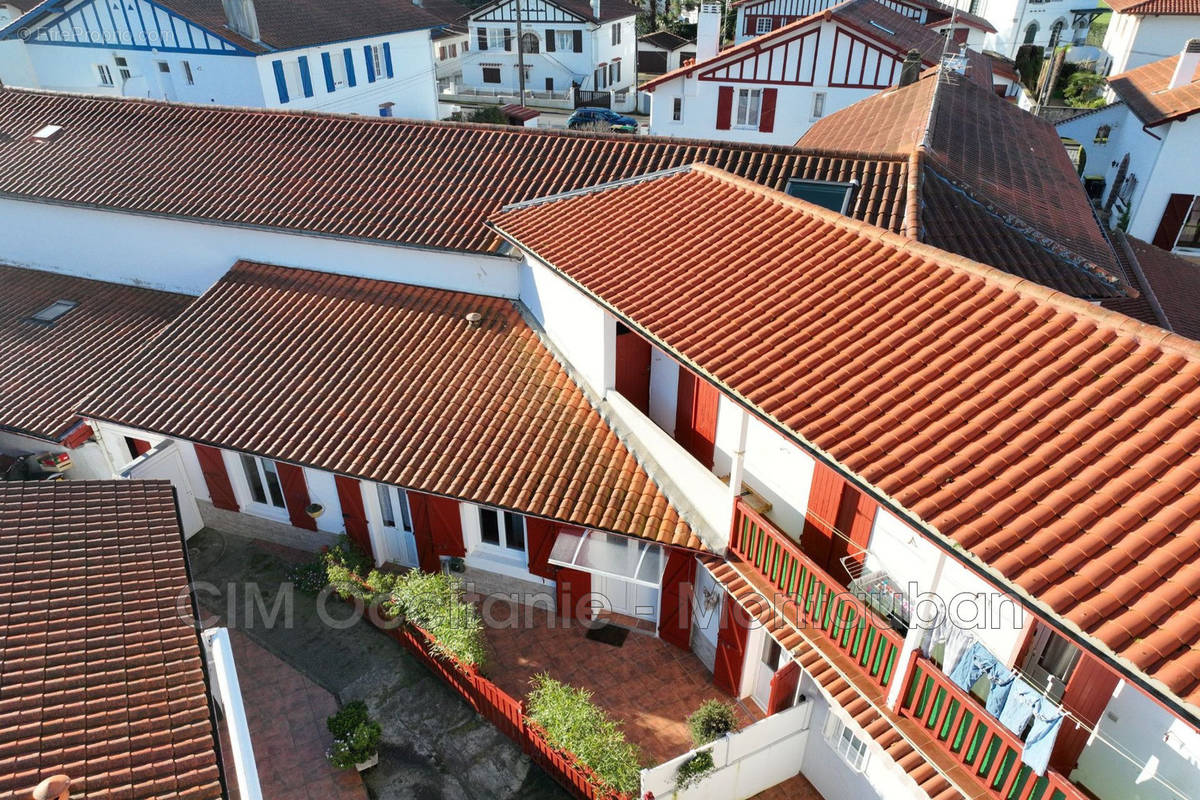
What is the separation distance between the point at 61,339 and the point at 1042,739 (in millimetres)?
21489

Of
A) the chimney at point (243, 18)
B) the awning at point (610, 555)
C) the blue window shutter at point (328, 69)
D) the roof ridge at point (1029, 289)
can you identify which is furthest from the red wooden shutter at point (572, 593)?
the blue window shutter at point (328, 69)

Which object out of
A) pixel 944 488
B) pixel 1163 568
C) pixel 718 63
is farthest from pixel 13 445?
pixel 718 63

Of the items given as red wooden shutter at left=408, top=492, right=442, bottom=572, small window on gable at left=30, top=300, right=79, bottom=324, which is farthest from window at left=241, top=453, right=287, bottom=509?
small window on gable at left=30, top=300, right=79, bottom=324

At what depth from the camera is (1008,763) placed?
7445mm

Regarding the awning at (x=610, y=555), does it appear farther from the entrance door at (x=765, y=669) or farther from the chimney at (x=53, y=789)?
the chimney at (x=53, y=789)

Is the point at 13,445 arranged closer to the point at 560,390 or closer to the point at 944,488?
the point at 560,390

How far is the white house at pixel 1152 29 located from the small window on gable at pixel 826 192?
1538 inches

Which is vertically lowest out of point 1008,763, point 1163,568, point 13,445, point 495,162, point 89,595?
point 13,445

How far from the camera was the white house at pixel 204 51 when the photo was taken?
33531 millimetres

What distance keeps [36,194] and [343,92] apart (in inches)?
871

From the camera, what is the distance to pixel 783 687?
39.1 feet

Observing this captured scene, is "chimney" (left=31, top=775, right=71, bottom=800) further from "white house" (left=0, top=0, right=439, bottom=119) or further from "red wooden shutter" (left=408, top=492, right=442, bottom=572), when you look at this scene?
"white house" (left=0, top=0, right=439, bottom=119)

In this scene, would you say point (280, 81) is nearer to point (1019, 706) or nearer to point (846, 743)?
point (846, 743)

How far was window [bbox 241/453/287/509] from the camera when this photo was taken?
629 inches
